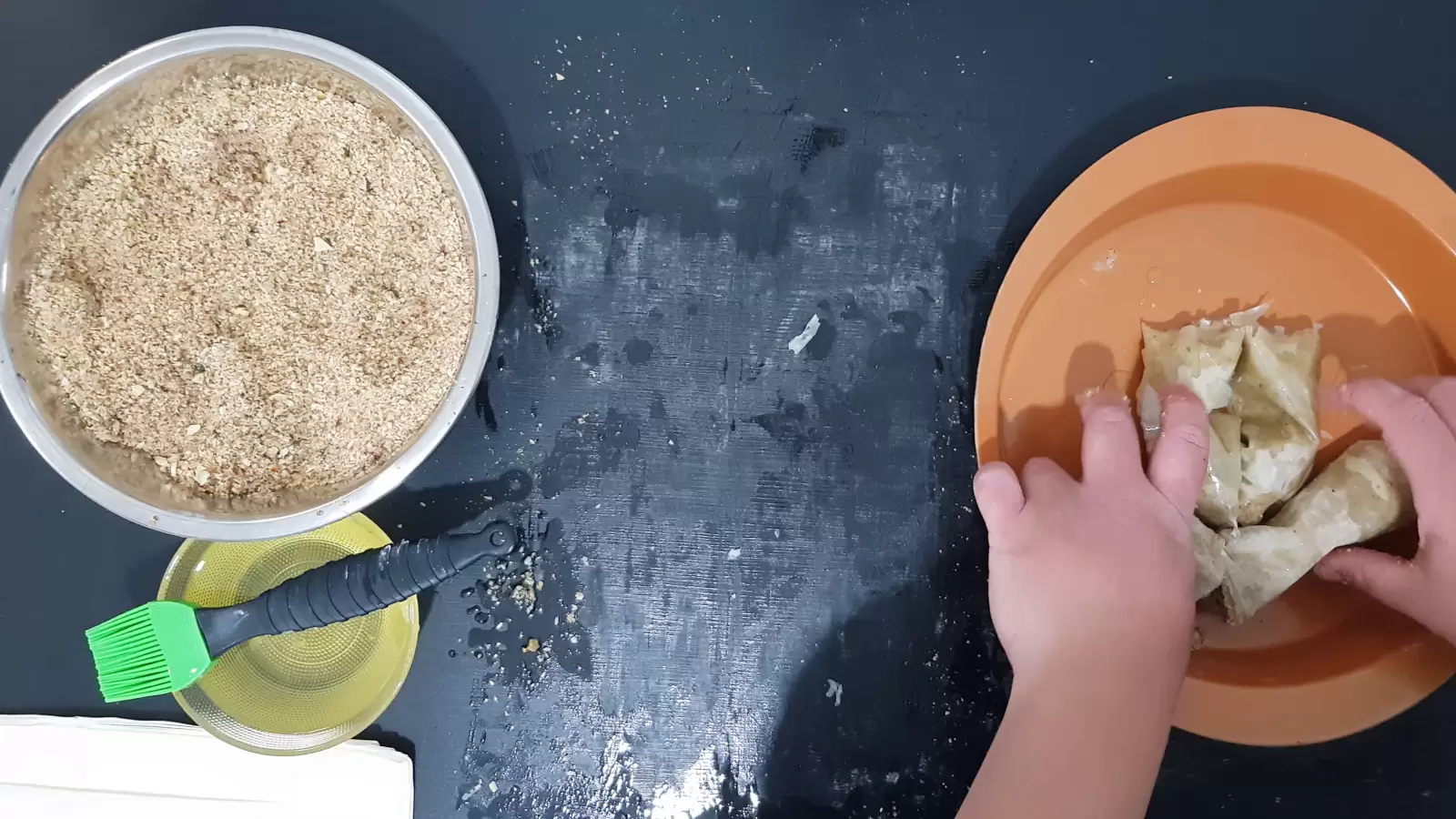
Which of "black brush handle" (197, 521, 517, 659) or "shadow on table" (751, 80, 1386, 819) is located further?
"shadow on table" (751, 80, 1386, 819)

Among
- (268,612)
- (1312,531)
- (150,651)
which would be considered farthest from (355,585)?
(1312,531)

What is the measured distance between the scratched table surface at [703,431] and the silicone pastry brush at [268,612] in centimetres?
10

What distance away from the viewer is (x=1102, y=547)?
0.70m

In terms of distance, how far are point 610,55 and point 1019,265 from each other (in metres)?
0.43

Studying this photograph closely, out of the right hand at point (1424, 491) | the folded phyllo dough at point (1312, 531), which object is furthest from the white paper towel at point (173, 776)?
the right hand at point (1424, 491)

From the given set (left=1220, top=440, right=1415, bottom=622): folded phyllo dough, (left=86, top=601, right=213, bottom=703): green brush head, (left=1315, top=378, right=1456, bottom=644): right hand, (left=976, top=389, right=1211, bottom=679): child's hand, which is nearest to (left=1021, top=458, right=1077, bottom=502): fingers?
(left=976, top=389, right=1211, bottom=679): child's hand

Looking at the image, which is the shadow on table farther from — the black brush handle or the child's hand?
the black brush handle

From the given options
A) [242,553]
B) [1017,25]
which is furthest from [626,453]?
[1017,25]

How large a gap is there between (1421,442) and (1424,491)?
0.04 m

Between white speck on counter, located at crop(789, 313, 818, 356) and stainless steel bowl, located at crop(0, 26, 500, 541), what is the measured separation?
273 millimetres

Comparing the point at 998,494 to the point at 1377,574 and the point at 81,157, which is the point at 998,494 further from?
the point at 81,157

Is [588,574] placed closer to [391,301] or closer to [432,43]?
[391,301]

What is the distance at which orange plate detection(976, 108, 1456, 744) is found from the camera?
709mm

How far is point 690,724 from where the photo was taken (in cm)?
78
